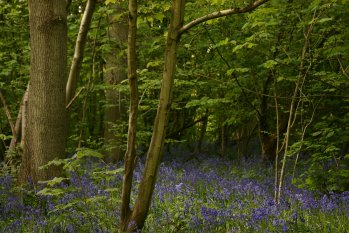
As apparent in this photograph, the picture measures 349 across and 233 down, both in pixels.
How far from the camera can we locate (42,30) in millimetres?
6234

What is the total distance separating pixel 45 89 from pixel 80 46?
40.6 inches

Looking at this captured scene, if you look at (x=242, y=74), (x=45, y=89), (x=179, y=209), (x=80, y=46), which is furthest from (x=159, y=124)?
(x=242, y=74)

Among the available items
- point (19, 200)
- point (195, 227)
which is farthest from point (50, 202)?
point (195, 227)

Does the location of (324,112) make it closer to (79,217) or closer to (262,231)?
(262,231)

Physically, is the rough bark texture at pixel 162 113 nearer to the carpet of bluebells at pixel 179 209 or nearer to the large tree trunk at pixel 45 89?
the carpet of bluebells at pixel 179 209

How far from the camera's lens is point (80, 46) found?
6.97 metres

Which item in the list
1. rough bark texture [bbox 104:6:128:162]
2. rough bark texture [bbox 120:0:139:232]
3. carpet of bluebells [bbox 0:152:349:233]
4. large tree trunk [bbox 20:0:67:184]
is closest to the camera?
rough bark texture [bbox 120:0:139:232]

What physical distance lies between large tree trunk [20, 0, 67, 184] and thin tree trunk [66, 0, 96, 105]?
402mm

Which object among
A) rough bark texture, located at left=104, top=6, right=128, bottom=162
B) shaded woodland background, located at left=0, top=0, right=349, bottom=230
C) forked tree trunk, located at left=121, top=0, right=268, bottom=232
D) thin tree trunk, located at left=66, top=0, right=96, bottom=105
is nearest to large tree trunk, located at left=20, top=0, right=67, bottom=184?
thin tree trunk, located at left=66, top=0, right=96, bottom=105

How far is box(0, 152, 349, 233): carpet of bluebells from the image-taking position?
461 cm

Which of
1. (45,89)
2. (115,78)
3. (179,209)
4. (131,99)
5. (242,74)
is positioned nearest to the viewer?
(131,99)

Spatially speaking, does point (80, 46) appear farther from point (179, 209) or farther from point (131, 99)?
point (131, 99)

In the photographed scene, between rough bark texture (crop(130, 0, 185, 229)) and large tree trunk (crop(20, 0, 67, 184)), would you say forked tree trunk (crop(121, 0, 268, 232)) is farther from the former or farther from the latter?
large tree trunk (crop(20, 0, 67, 184))

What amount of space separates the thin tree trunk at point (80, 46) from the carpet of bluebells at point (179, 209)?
144 centimetres
